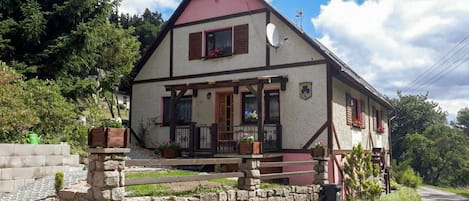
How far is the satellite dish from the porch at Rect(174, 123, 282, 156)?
8.62 feet

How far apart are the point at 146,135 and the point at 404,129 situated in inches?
1357

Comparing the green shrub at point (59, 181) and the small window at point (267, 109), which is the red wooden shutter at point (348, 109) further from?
the green shrub at point (59, 181)

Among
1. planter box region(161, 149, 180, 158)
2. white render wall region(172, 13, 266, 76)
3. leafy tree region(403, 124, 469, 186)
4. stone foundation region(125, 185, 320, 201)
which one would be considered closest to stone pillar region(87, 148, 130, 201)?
stone foundation region(125, 185, 320, 201)

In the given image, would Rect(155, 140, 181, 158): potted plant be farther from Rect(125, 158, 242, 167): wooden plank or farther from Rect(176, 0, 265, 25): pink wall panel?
Rect(125, 158, 242, 167): wooden plank

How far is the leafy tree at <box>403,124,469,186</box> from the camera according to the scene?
117ft

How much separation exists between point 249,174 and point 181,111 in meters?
7.70

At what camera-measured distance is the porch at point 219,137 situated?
43.1 feet

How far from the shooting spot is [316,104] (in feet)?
42.0

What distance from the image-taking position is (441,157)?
36.2m

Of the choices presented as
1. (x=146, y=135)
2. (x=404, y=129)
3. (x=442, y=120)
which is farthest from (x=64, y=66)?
(x=442, y=120)

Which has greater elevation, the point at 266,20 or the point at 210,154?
the point at 266,20

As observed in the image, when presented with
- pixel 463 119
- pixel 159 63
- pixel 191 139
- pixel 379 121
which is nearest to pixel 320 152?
pixel 191 139

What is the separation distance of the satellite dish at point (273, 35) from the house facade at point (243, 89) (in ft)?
0.81

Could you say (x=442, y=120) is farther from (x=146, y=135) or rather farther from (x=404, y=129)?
(x=146, y=135)
